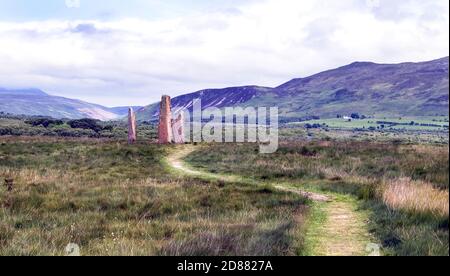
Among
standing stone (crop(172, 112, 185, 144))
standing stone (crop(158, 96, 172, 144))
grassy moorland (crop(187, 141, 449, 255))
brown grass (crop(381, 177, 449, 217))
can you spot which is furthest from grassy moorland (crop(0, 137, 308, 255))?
standing stone (crop(172, 112, 185, 144))

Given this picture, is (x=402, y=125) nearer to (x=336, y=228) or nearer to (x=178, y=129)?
(x=178, y=129)

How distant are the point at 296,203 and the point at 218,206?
2.05 meters

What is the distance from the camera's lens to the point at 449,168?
13.0 ft

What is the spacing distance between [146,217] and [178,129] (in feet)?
101

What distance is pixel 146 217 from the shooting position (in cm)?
1004

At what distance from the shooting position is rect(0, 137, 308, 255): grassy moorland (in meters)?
6.57

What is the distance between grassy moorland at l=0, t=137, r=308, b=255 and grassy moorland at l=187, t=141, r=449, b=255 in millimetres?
1544

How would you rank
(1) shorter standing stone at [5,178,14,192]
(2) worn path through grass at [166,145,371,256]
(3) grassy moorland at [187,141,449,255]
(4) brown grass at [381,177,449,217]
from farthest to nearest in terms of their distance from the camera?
(1) shorter standing stone at [5,178,14,192], (2) worn path through grass at [166,145,371,256], (3) grassy moorland at [187,141,449,255], (4) brown grass at [381,177,449,217]

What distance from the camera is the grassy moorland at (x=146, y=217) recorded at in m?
6.57

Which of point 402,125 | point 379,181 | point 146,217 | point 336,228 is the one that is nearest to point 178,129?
point 379,181

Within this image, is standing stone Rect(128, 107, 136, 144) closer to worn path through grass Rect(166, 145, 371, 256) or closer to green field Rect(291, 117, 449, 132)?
worn path through grass Rect(166, 145, 371, 256)

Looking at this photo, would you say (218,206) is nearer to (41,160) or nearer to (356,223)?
(356,223)

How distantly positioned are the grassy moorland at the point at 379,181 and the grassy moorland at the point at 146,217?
1.54 meters
